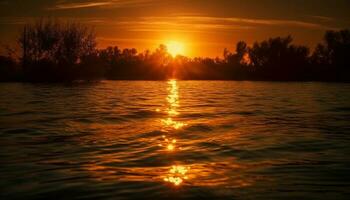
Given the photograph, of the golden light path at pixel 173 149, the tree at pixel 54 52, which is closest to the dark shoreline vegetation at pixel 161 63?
the tree at pixel 54 52

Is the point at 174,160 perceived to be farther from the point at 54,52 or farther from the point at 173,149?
the point at 54,52

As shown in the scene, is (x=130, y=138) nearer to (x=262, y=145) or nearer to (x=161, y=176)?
(x=262, y=145)

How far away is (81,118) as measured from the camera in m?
17.0

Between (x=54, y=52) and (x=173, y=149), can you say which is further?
(x=54, y=52)

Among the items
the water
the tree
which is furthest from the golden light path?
the tree

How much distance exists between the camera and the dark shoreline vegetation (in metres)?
64.2

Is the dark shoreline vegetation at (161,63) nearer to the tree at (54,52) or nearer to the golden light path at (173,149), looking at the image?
the tree at (54,52)

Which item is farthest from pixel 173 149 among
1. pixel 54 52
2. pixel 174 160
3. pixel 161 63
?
pixel 161 63

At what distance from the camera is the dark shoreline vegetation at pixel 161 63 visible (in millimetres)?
64250

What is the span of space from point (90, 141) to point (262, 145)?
479cm

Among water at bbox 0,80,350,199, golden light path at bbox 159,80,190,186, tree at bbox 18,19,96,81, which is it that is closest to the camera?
water at bbox 0,80,350,199

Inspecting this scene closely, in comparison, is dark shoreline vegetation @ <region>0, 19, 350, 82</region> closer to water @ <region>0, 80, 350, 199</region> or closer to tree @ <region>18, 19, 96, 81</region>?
tree @ <region>18, 19, 96, 81</region>

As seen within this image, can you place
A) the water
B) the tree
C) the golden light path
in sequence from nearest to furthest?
the water < the golden light path < the tree

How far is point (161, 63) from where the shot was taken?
11669 cm
